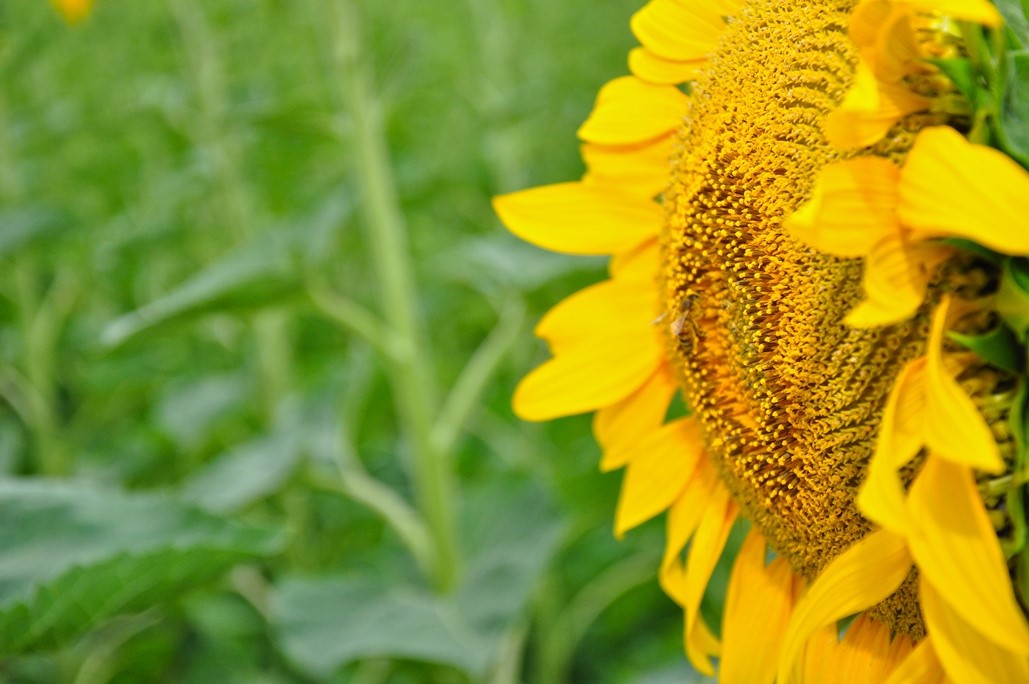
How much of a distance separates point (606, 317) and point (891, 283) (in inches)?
9.2

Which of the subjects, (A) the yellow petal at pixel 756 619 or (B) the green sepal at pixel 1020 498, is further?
(A) the yellow petal at pixel 756 619

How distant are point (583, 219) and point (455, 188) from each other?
1466mm

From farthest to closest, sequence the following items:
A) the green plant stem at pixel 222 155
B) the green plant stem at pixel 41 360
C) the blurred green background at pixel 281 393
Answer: the green plant stem at pixel 41 360 → the green plant stem at pixel 222 155 → the blurred green background at pixel 281 393

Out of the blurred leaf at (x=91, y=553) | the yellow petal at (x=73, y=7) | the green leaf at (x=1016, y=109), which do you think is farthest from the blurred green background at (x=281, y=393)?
the green leaf at (x=1016, y=109)

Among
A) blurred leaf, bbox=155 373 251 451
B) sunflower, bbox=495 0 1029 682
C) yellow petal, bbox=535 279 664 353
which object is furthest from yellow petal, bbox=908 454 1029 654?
blurred leaf, bbox=155 373 251 451

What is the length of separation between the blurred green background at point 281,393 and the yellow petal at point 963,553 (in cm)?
40

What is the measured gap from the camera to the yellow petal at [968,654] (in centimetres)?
38

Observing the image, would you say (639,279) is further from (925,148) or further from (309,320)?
(309,320)

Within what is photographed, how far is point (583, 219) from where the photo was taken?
0.60m

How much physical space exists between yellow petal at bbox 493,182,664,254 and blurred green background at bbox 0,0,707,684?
27 cm

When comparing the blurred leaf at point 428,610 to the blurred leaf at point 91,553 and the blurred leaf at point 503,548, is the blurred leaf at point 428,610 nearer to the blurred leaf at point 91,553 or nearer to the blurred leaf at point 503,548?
the blurred leaf at point 503,548

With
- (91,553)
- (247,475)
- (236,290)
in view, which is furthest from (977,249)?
(247,475)

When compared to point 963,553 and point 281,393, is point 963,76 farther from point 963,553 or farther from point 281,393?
point 281,393

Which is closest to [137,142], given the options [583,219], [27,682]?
[27,682]
